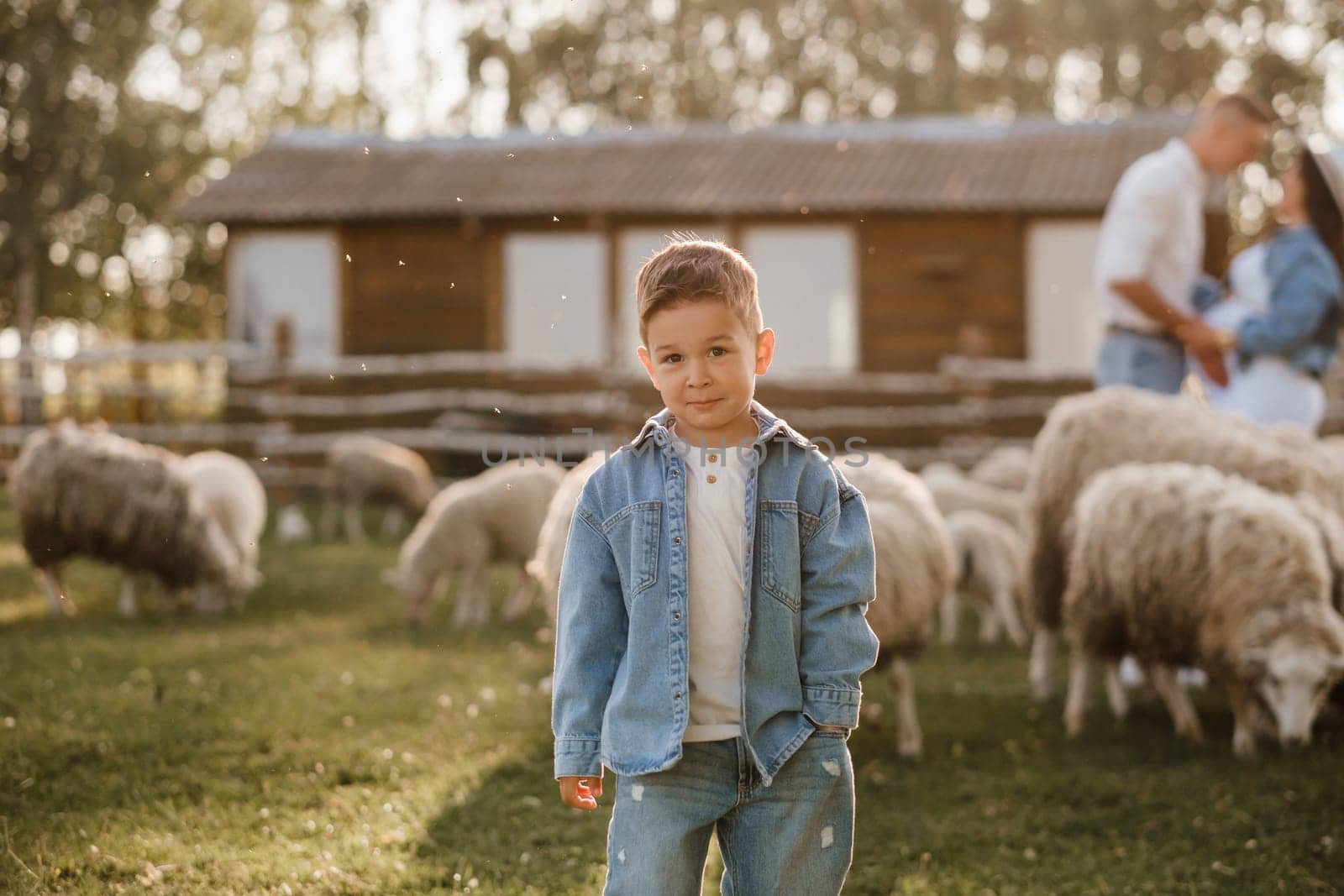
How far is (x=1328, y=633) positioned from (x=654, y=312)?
11.2ft

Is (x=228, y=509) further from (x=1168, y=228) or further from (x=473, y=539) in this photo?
(x=1168, y=228)

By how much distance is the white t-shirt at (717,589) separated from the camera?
227 cm

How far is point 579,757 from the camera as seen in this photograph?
226cm

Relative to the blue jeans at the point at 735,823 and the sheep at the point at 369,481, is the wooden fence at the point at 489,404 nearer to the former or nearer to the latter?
the sheep at the point at 369,481

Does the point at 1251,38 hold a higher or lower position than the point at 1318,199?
higher

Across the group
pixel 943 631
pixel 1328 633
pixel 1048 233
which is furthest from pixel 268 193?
pixel 1328 633

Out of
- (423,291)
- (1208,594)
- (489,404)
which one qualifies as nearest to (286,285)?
(423,291)

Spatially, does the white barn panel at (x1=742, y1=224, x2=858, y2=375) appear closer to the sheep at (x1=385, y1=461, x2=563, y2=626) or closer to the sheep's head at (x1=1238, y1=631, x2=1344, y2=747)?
the sheep at (x1=385, y1=461, x2=563, y2=626)

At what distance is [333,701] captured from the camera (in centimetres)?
540

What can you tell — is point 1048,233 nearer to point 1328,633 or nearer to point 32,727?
point 1328,633

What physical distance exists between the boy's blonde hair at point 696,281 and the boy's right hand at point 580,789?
30.7 inches

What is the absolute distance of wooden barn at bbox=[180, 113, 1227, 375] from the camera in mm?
16312

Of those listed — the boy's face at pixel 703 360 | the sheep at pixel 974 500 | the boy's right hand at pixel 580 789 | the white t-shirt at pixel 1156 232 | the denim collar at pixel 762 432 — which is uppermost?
the white t-shirt at pixel 1156 232

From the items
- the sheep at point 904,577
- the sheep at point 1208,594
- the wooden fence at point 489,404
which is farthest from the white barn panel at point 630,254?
the sheep at point 1208,594
